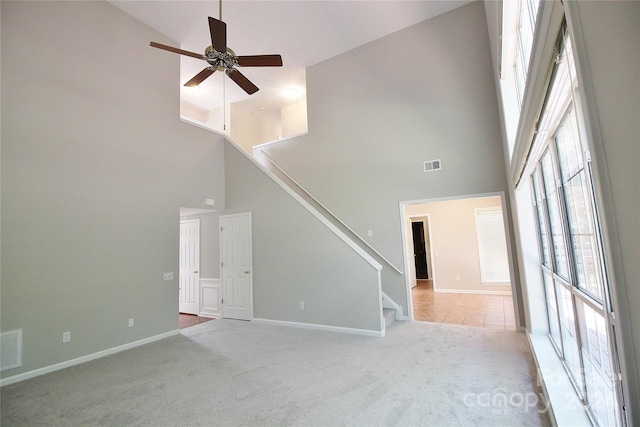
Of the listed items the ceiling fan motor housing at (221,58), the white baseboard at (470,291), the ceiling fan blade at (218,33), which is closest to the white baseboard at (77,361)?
the ceiling fan motor housing at (221,58)

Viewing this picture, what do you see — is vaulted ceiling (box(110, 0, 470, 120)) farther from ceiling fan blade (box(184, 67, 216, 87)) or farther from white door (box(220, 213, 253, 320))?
white door (box(220, 213, 253, 320))

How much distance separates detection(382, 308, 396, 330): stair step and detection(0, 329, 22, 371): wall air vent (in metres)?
4.58

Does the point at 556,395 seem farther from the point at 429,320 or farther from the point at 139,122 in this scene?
the point at 139,122

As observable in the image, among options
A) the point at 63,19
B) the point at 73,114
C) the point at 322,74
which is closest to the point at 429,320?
the point at 322,74

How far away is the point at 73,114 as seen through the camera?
386 centimetres

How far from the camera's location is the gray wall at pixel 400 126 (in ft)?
15.8

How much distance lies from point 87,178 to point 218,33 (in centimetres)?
274

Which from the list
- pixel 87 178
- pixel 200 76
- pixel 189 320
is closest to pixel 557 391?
pixel 200 76

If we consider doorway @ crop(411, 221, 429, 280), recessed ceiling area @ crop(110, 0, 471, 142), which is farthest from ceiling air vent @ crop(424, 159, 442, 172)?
doorway @ crop(411, 221, 429, 280)

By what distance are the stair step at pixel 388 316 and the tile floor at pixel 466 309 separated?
500 millimetres

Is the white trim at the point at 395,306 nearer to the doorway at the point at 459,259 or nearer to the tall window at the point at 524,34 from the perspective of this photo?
the doorway at the point at 459,259

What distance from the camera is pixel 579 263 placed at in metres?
1.94

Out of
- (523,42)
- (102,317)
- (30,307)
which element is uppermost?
(523,42)

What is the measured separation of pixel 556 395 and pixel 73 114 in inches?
238
